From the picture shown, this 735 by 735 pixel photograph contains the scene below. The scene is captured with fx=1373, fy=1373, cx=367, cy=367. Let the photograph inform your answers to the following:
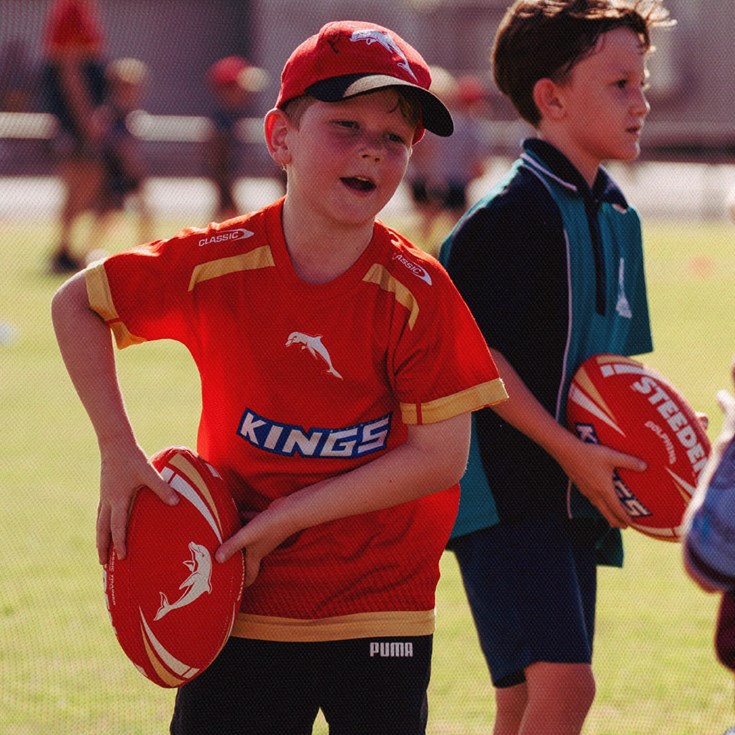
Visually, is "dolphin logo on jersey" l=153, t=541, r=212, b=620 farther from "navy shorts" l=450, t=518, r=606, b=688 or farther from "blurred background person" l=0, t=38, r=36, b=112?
"blurred background person" l=0, t=38, r=36, b=112

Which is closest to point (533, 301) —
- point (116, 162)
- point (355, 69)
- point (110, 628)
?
point (355, 69)

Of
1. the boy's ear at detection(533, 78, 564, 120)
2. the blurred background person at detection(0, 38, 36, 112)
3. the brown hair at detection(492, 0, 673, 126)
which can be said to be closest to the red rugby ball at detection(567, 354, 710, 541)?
the boy's ear at detection(533, 78, 564, 120)

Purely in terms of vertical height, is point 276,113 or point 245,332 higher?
point 276,113

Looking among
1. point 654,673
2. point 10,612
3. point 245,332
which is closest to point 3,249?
point 10,612

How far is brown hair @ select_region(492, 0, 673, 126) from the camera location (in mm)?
3387

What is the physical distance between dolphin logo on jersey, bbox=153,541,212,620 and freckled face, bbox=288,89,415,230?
2.33 feet

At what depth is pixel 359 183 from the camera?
2717 mm

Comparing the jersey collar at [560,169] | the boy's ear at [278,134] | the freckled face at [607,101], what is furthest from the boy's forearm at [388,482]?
the freckled face at [607,101]

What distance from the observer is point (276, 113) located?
2.82 m

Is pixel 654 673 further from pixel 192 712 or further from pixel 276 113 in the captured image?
pixel 276 113

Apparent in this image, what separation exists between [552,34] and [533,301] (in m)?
0.72

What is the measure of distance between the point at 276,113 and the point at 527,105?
0.96 meters

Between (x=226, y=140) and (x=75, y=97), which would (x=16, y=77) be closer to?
(x=226, y=140)

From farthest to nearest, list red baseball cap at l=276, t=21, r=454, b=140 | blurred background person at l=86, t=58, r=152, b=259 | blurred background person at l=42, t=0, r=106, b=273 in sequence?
blurred background person at l=86, t=58, r=152, b=259, blurred background person at l=42, t=0, r=106, b=273, red baseball cap at l=276, t=21, r=454, b=140
